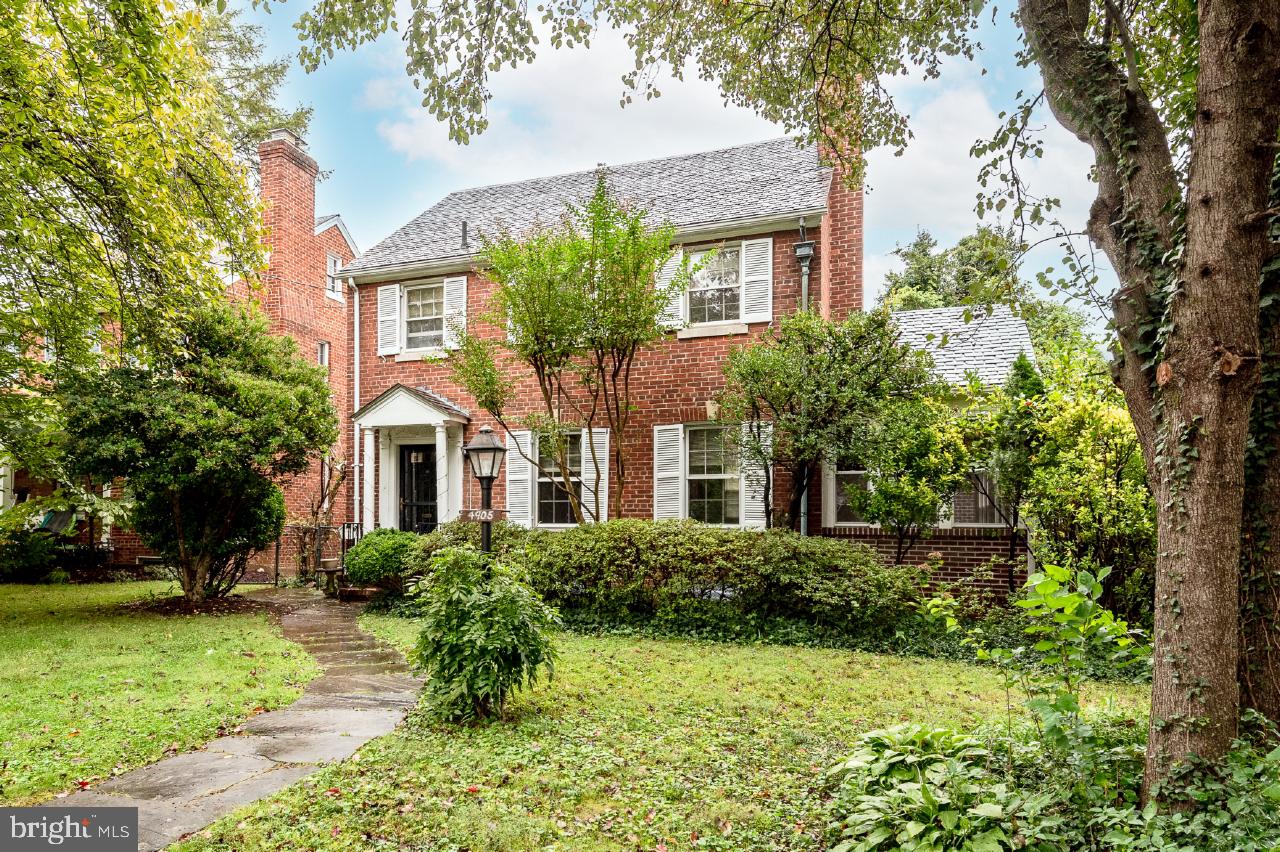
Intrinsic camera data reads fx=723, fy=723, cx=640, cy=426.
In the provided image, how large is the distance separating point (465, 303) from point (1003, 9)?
956 cm

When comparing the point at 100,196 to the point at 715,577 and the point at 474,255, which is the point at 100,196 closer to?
the point at 474,255

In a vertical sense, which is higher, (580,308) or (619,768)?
(580,308)

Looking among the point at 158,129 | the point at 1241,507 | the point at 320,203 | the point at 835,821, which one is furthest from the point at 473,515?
the point at 320,203

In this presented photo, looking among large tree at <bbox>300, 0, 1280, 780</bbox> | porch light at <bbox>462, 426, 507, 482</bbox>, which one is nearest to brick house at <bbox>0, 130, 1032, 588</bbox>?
porch light at <bbox>462, 426, 507, 482</bbox>

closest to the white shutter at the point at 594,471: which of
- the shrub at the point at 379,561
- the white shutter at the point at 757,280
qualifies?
the shrub at the point at 379,561

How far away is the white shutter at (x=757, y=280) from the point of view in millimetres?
11055

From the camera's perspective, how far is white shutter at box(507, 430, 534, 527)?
12.2 m

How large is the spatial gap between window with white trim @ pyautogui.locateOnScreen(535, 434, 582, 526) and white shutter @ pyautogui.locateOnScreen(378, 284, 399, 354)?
3.67 meters

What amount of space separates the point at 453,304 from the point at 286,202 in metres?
5.27

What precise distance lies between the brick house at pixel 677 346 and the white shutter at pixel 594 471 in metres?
0.04

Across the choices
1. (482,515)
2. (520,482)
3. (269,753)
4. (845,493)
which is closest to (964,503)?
(845,493)

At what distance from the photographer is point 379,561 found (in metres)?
10.5

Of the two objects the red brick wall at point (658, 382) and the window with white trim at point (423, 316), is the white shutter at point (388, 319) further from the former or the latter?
the red brick wall at point (658, 382)

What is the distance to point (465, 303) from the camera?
Result: 12.7 m
